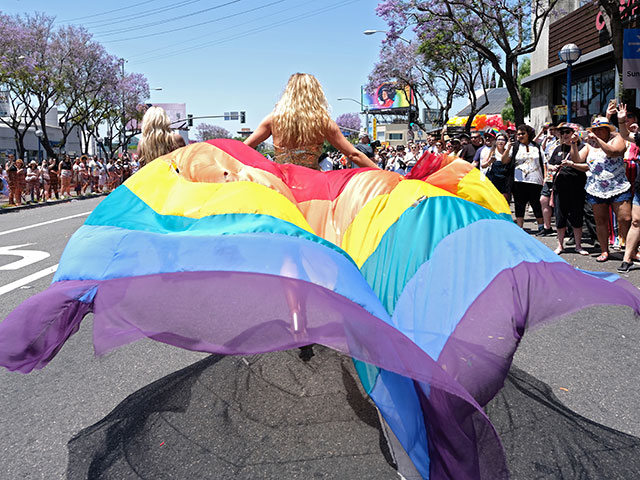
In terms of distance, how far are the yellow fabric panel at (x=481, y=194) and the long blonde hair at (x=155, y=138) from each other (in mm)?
2946

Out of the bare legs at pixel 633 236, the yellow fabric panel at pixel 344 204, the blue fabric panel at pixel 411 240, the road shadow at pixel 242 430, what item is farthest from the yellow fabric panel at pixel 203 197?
the bare legs at pixel 633 236

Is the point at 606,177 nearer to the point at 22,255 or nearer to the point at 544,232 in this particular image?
the point at 544,232

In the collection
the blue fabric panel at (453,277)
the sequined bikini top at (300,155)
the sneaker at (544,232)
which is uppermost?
the sequined bikini top at (300,155)

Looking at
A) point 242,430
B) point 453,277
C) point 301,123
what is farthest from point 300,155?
point 242,430

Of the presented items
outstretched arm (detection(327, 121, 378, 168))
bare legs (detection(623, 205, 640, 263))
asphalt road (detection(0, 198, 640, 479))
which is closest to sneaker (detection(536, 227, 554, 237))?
bare legs (detection(623, 205, 640, 263))

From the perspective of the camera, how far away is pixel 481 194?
3.28 m

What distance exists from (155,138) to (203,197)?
231 cm

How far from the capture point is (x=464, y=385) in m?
2.46

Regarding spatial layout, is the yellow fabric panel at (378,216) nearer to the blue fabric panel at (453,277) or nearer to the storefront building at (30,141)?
the blue fabric panel at (453,277)

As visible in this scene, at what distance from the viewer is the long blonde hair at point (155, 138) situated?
5.19 meters

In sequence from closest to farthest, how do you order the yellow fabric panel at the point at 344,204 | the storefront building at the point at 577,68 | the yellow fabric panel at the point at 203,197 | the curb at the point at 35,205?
the yellow fabric panel at the point at 203,197 → the yellow fabric panel at the point at 344,204 → the storefront building at the point at 577,68 → the curb at the point at 35,205

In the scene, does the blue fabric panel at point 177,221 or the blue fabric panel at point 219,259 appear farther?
the blue fabric panel at point 177,221

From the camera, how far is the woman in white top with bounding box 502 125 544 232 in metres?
10.1

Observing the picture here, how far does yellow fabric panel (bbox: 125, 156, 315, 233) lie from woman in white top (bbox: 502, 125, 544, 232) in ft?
25.7
